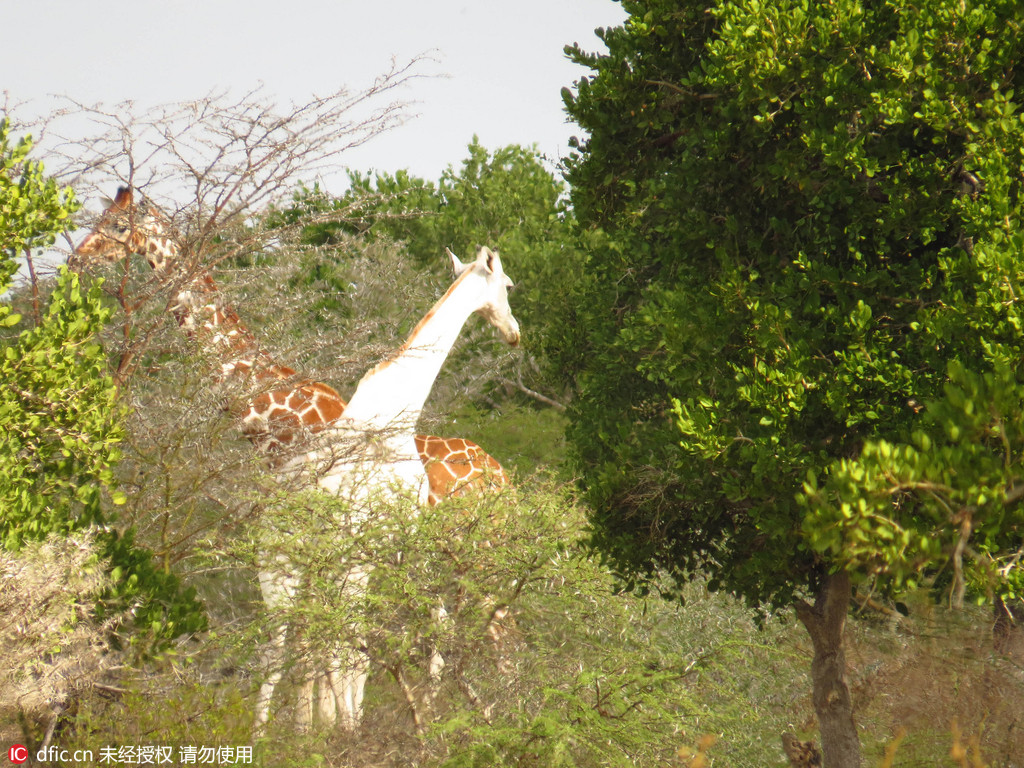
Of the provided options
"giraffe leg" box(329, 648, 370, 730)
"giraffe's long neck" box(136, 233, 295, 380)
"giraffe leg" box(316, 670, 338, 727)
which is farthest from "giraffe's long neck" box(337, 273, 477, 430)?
"giraffe leg" box(316, 670, 338, 727)

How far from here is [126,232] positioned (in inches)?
420

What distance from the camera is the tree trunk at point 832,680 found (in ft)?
27.8

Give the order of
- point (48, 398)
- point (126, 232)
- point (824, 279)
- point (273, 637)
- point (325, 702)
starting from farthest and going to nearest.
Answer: point (126, 232) → point (325, 702) → point (273, 637) → point (48, 398) → point (824, 279)

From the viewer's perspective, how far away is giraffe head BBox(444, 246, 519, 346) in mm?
11898

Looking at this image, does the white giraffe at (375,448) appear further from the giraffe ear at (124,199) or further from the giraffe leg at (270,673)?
the giraffe ear at (124,199)

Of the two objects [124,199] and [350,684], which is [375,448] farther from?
[124,199]

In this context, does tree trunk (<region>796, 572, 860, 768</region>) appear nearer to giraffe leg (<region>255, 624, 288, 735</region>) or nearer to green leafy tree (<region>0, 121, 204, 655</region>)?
giraffe leg (<region>255, 624, 288, 735</region>)

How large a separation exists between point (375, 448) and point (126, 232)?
3.47 m

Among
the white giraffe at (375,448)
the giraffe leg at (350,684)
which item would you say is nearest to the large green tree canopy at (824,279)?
the giraffe leg at (350,684)

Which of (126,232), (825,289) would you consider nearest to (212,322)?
(126,232)

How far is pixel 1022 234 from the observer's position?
5.43 metres

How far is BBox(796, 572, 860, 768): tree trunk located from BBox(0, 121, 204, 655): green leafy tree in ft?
17.9

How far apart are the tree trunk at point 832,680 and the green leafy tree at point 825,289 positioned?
0.06 ft

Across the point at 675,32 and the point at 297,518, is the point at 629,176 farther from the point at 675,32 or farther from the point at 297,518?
the point at 297,518
